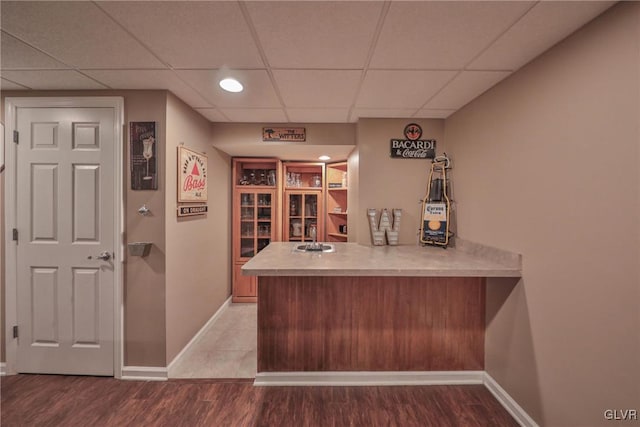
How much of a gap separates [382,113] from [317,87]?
85 cm

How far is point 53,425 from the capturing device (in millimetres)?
1661

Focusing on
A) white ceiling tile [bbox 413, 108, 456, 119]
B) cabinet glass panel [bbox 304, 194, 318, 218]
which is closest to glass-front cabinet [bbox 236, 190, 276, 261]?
cabinet glass panel [bbox 304, 194, 318, 218]

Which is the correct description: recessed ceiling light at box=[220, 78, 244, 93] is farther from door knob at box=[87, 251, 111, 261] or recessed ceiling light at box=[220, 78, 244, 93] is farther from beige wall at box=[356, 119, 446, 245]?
door knob at box=[87, 251, 111, 261]

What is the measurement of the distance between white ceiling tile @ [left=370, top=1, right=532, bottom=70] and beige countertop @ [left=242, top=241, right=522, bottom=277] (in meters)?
1.32

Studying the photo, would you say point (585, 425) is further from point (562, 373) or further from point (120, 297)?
point (120, 297)

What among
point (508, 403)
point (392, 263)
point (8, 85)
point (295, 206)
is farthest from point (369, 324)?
point (8, 85)

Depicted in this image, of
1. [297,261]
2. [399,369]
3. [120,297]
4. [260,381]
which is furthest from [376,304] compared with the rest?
[120,297]

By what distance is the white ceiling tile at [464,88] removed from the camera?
5.80ft

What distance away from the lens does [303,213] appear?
3904 millimetres

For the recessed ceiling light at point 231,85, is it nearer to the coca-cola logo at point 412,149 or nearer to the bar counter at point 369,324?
the bar counter at point 369,324

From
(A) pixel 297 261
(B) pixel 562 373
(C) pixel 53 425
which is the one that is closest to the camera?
(B) pixel 562 373

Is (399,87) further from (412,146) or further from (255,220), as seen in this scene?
(255,220)

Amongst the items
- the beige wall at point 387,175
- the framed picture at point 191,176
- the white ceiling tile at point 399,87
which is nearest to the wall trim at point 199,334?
the framed picture at point 191,176

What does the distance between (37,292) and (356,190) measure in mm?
2949
